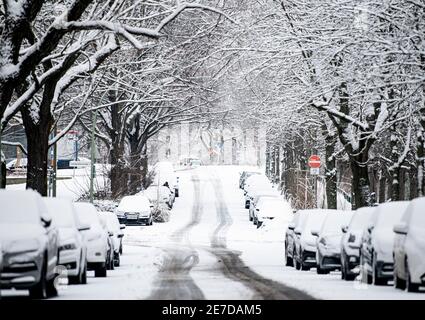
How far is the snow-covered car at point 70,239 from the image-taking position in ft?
63.4

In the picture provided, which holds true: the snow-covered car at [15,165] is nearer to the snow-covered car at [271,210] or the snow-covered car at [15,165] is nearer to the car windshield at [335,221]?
the snow-covered car at [271,210]

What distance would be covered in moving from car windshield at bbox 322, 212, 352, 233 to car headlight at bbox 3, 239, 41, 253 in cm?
1242

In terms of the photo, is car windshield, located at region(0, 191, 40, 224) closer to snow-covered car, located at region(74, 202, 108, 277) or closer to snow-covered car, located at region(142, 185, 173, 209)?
snow-covered car, located at region(74, 202, 108, 277)

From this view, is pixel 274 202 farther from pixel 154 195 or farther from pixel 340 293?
pixel 340 293

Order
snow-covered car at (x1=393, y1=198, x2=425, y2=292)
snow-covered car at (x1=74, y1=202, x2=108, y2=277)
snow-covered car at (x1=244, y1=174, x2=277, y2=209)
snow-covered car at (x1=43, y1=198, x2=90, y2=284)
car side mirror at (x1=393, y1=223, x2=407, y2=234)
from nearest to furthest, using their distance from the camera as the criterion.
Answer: snow-covered car at (x1=393, y1=198, x2=425, y2=292), car side mirror at (x1=393, y1=223, x2=407, y2=234), snow-covered car at (x1=43, y1=198, x2=90, y2=284), snow-covered car at (x1=74, y1=202, x2=108, y2=277), snow-covered car at (x1=244, y1=174, x2=277, y2=209)

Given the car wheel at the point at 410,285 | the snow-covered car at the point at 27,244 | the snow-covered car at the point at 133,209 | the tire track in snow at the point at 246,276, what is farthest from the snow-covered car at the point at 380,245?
the snow-covered car at the point at 133,209

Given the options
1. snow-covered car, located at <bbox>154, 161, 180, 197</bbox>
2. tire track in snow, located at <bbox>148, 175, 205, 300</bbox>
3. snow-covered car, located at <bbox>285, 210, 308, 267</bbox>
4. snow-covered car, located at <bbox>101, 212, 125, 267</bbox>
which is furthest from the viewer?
snow-covered car, located at <bbox>154, 161, 180, 197</bbox>

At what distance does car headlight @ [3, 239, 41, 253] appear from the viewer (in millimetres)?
15492

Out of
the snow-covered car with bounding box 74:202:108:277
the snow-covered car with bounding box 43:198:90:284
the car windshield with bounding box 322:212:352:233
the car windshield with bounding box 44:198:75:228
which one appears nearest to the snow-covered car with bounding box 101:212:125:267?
the snow-covered car with bounding box 74:202:108:277

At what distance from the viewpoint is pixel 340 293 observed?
17.7 m

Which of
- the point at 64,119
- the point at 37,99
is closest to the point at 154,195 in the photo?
the point at 64,119

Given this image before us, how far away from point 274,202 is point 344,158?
4908 millimetres

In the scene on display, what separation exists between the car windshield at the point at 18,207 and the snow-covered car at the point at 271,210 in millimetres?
40231

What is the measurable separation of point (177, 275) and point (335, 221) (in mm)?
5025
